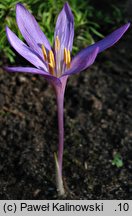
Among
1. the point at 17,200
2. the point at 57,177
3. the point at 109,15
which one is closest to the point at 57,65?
the point at 57,177

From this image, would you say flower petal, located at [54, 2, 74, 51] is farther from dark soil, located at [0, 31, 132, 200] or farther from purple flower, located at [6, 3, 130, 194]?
dark soil, located at [0, 31, 132, 200]

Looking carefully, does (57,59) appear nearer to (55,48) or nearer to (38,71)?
Result: (55,48)

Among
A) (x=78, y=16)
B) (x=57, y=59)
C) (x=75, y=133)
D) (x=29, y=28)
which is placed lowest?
(x=75, y=133)

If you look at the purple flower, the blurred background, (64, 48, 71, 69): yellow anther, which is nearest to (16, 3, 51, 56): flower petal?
the purple flower

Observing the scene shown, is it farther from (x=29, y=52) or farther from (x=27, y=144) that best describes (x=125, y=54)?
(x=29, y=52)

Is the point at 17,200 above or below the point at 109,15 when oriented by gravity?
below

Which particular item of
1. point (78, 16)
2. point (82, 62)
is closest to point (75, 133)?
point (78, 16)
